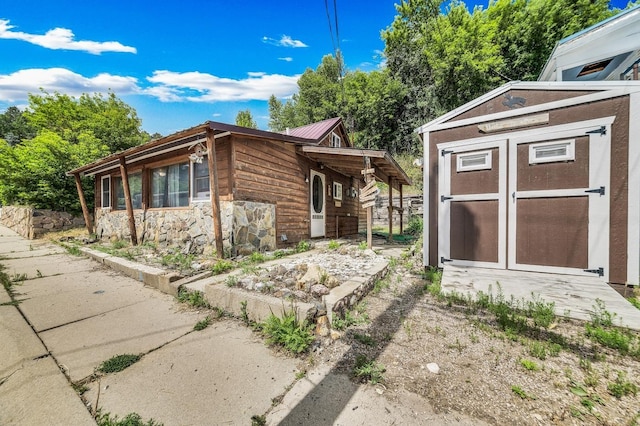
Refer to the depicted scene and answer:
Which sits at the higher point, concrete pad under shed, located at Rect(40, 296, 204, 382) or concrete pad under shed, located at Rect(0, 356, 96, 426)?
concrete pad under shed, located at Rect(0, 356, 96, 426)

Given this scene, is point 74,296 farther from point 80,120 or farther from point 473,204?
point 80,120

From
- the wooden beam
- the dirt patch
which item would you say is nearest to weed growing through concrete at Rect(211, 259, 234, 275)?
the wooden beam

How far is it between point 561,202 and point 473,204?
115cm

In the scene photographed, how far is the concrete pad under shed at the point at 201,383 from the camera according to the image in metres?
1.59

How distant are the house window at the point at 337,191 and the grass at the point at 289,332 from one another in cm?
734

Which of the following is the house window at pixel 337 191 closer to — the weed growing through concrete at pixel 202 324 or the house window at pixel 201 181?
the house window at pixel 201 181

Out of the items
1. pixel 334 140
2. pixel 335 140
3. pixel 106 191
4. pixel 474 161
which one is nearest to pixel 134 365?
pixel 474 161

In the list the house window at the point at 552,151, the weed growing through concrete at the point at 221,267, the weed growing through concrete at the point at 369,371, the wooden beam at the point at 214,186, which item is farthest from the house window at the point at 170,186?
the house window at the point at 552,151

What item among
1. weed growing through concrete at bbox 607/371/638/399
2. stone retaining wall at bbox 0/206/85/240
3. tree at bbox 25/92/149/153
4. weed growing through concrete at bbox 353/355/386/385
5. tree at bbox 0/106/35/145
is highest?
tree at bbox 0/106/35/145

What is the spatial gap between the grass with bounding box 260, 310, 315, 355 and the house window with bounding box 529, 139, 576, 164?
4351mm

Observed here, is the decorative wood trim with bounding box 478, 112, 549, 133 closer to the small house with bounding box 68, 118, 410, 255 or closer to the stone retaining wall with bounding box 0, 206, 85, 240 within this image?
the small house with bounding box 68, 118, 410, 255

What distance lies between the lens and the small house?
5543 mm

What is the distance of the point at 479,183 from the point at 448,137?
1021 millimetres

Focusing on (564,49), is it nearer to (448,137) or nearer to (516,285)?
(448,137)
